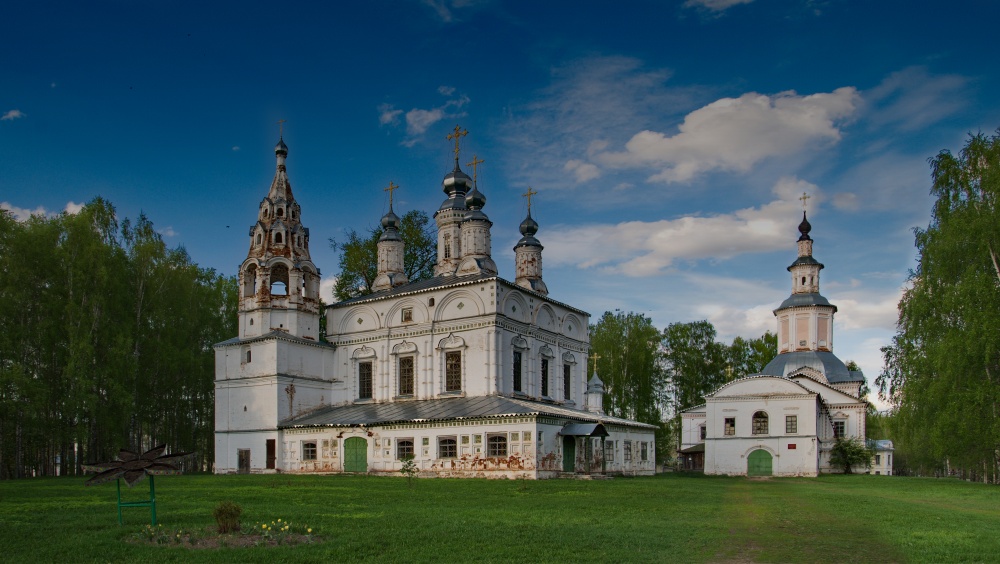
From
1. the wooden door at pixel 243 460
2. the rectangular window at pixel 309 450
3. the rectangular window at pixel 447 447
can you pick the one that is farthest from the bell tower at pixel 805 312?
the wooden door at pixel 243 460

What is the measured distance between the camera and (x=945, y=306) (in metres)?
24.8

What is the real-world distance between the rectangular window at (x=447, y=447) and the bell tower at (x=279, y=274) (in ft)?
30.4

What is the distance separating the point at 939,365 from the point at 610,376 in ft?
94.0

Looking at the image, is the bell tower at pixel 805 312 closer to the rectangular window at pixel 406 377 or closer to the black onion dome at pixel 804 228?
the black onion dome at pixel 804 228

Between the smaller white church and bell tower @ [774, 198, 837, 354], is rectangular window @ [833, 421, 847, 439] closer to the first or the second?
Answer: the smaller white church

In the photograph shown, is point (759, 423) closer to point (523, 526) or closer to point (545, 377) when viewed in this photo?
point (545, 377)

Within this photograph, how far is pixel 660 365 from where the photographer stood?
178ft

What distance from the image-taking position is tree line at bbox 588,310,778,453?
2039 inches

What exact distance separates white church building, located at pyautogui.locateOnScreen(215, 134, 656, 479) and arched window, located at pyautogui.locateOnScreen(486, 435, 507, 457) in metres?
0.41

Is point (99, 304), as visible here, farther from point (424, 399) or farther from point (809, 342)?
point (809, 342)

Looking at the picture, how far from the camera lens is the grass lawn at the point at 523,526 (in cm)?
941

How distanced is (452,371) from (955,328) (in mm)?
17706

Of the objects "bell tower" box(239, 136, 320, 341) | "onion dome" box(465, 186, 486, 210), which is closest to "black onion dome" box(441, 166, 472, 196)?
"onion dome" box(465, 186, 486, 210)

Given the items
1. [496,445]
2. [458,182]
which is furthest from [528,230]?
[496,445]
